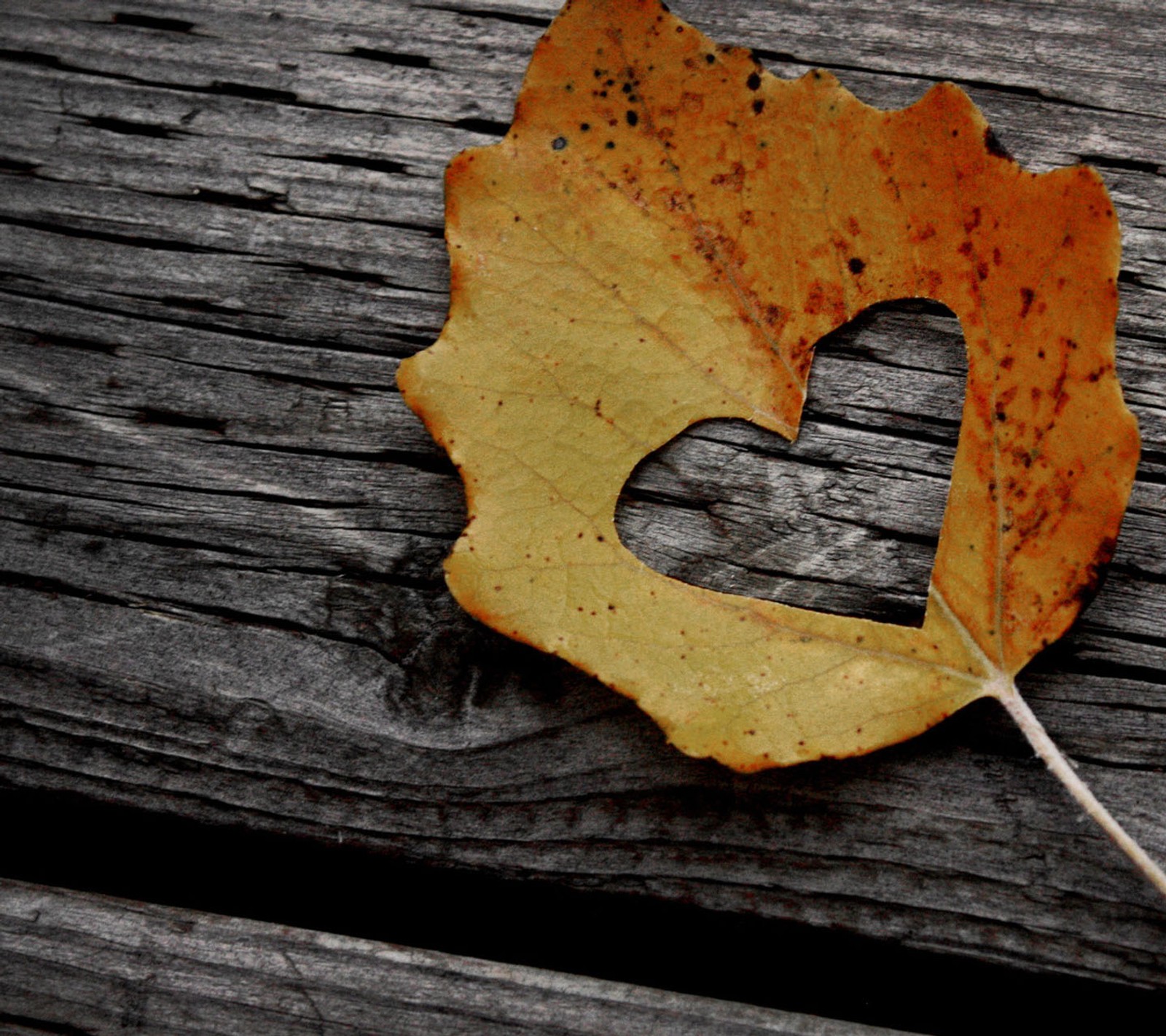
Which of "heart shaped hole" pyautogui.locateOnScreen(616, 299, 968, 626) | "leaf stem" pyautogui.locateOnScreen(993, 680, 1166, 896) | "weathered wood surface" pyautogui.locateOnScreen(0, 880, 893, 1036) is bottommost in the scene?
"weathered wood surface" pyautogui.locateOnScreen(0, 880, 893, 1036)

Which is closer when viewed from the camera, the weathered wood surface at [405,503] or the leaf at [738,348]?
the leaf at [738,348]

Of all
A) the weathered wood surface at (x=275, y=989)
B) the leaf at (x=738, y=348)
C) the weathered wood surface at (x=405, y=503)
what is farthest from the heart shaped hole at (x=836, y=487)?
the weathered wood surface at (x=275, y=989)

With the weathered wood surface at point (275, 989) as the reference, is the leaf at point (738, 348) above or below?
above

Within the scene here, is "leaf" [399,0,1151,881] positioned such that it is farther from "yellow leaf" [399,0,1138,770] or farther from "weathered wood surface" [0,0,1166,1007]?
"weathered wood surface" [0,0,1166,1007]

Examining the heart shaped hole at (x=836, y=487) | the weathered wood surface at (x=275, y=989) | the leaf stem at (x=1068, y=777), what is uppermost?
the heart shaped hole at (x=836, y=487)

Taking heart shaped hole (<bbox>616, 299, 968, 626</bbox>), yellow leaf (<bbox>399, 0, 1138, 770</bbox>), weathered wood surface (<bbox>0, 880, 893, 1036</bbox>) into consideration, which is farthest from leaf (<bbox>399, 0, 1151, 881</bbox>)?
weathered wood surface (<bbox>0, 880, 893, 1036</bbox>)

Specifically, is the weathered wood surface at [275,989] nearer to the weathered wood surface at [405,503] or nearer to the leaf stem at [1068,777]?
the weathered wood surface at [405,503]

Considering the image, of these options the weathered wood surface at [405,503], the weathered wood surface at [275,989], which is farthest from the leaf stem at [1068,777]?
the weathered wood surface at [275,989]
